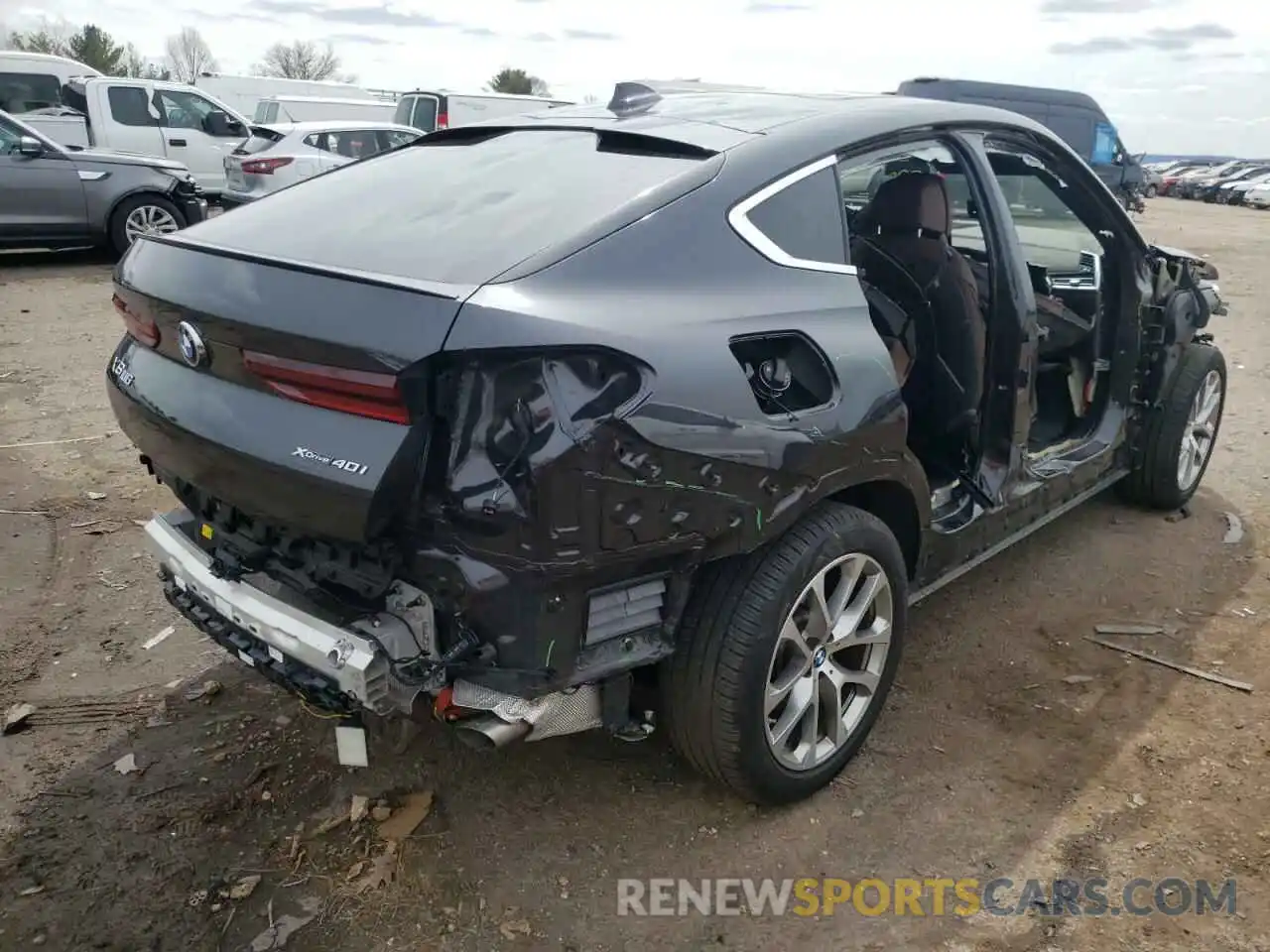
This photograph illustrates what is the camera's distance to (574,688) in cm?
226

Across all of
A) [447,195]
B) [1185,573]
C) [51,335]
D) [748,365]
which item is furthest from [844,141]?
[51,335]

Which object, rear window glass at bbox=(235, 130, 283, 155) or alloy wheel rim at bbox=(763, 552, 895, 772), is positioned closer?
alloy wheel rim at bbox=(763, 552, 895, 772)

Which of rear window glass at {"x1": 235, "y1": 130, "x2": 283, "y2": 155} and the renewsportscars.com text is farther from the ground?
rear window glass at {"x1": 235, "y1": 130, "x2": 283, "y2": 155}

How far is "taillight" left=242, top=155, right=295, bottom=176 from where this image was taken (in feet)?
40.2

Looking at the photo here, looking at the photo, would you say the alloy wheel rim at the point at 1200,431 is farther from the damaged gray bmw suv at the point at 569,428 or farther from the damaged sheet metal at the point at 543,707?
the damaged sheet metal at the point at 543,707

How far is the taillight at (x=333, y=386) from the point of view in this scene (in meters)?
1.96

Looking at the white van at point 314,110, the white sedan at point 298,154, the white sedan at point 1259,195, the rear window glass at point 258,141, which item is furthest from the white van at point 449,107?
the white sedan at point 1259,195

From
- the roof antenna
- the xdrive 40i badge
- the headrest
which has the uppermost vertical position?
the roof antenna

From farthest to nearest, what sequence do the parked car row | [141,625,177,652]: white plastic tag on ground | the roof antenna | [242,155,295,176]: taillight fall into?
1. the parked car row
2. [242,155,295,176]: taillight
3. [141,625,177,652]: white plastic tag on ground
4. the roof antenna

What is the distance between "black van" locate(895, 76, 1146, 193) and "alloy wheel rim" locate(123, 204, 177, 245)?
10.5m

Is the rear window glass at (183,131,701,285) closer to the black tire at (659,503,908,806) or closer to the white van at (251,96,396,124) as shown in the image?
the black tire at (659,503,908,806)

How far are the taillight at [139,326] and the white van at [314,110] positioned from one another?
18353 mm

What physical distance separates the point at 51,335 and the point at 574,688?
722 cm

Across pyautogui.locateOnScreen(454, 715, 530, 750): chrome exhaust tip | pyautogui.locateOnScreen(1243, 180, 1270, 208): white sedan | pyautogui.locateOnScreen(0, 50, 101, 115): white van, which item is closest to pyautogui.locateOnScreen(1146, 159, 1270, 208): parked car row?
pyautogui.locateOnScreen(1243, 180, 1270, 208): white sedan
